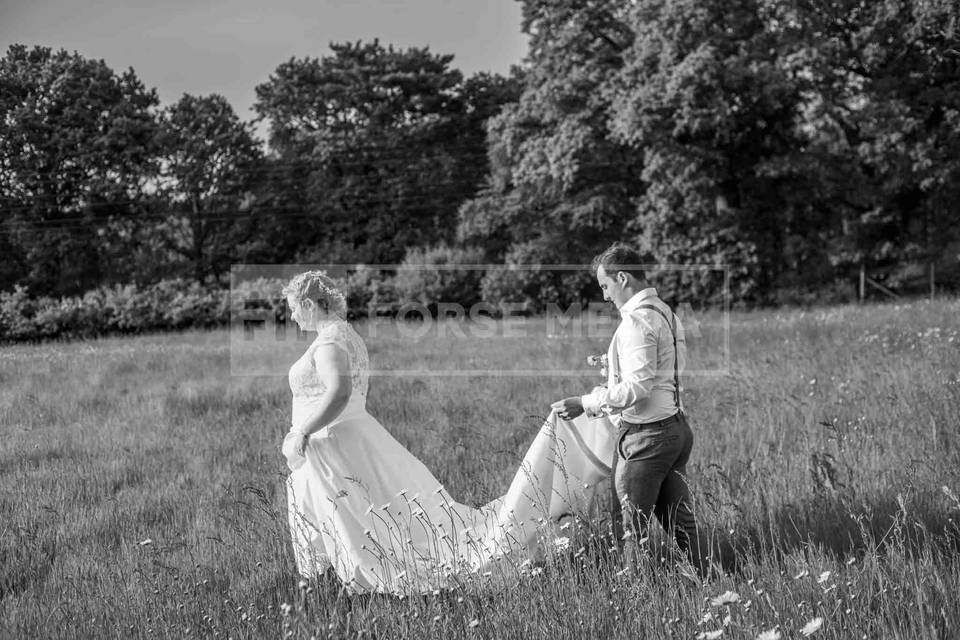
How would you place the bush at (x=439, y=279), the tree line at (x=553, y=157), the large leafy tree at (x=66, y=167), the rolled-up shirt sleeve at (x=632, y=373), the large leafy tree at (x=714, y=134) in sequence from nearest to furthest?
1. the rolled-up shirt sleeve at (x=632, y=373)
2. the large leafy tree at (x=714, y=134)
3. the tree line at (x=553, y=157)
4. the bush at (x=439, y=279)
5. the large leafy tree at (x=66, y=167)

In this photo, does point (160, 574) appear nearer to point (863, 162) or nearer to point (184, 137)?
point (863, 162)

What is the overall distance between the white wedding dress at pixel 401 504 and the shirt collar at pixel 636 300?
71 cm

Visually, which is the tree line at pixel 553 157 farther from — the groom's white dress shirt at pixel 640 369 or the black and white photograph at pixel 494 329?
the groom's white dress shirt at pixel 640 369

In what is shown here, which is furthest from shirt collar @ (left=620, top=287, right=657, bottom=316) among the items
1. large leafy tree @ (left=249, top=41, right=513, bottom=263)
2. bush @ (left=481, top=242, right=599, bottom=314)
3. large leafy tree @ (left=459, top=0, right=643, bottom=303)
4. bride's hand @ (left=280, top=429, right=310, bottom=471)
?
large leafy tree @ (left=249, top=41, right=513, bottom=263)

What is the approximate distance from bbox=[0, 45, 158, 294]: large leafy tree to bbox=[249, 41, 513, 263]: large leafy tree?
6827 millimetres

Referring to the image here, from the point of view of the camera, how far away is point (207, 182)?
38062mm

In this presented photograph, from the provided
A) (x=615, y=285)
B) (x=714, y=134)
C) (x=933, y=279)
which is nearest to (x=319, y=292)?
(x=615, y=285)

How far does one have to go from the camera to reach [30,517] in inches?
244

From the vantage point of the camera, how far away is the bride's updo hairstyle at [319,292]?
198 inches

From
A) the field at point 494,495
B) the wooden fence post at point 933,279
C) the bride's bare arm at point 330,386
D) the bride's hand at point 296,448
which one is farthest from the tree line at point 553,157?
the bride's hand at point 296,448

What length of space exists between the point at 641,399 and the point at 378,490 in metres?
1.83

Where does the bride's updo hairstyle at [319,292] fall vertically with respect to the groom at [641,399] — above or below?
above

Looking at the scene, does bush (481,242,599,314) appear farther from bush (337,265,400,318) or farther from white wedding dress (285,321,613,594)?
white wedding dress (285,321,613,594)

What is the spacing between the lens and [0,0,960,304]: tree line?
26188 mm
